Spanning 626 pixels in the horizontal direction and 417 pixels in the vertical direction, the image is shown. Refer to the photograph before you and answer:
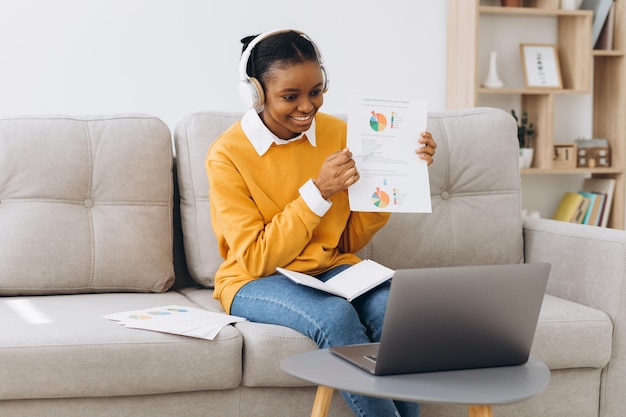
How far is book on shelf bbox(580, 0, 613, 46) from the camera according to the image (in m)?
3.83

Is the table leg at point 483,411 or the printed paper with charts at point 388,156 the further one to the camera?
the printed paper with charts at point 388,156

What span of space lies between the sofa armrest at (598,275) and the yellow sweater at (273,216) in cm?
57

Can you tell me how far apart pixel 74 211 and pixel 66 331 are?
58 centimetres

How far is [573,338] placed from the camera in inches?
78.1

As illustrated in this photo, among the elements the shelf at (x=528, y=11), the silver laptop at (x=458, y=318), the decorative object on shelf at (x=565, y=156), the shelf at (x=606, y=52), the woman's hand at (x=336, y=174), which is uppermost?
the shelf at (x=528, y=11)

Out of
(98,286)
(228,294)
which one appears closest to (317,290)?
(228,294)

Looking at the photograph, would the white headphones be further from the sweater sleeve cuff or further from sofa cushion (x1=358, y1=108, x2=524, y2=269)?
sofa cushion (x1=358, y1=108, x2=524, y2=269)

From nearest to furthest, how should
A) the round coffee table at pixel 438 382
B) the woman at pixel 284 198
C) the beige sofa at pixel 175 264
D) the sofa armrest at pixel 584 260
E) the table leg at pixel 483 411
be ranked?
the round coffee table at pixel 438 382 < the table leg at pixel 483 411 < the beige sofa at pixel 175 264 < the woman at pixel 284 198 < the sofa armrest at pixel 584 260

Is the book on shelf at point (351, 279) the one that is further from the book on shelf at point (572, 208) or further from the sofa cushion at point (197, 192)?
the book on shelf at point (572, 208)

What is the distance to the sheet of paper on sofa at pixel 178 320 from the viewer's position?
1.76 m

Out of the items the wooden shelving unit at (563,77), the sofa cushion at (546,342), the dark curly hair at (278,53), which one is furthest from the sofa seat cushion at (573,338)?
the wooden shelving unit at (563,77)

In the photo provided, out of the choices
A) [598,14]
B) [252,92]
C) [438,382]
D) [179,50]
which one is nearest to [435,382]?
[438,382]

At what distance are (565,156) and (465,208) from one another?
1646 millimetres

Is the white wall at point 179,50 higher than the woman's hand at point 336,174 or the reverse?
higher
